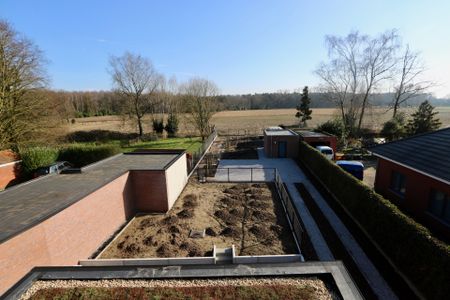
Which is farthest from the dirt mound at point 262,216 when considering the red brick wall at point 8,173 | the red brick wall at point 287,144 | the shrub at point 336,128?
the shrub at point 336,128

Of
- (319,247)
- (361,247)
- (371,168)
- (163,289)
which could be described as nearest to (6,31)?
(163,289)

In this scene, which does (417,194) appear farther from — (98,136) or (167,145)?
(98,136)

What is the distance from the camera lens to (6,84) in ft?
72.9

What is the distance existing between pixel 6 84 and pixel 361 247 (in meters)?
29.2

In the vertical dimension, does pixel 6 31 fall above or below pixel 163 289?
above

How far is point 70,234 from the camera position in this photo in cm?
927

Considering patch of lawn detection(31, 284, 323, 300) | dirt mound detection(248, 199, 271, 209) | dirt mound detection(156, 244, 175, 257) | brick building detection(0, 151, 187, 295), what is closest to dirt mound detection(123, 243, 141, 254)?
dirt mound detection(156, 244, 175, 257)

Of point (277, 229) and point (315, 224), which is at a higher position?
point (277, 229)

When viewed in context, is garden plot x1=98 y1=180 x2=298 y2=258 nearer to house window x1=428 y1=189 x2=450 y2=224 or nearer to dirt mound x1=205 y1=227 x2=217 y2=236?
dirt mound x1=205 y1=227 x2=217 y2=236

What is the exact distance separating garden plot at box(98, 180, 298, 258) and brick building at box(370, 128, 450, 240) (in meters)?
6.03

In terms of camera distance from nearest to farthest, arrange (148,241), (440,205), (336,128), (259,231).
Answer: (440,205)
(148,241)
(259,231)
(336,128)

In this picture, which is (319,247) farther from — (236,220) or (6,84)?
(6,84)

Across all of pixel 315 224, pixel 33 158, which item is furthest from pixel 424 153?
pixel 33 158

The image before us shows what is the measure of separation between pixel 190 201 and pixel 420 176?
11.7 m
